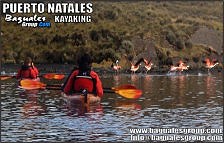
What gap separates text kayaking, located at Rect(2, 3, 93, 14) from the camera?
23.1 metres

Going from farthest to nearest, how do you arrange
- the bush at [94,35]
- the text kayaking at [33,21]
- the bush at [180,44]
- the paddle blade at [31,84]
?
the bush at [180,44] < the bush at [94,35] < the paddle blade at [31,84] < the text kayaking at [33,21]

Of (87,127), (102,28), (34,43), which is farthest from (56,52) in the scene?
(87,127)

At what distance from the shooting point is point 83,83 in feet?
80.8

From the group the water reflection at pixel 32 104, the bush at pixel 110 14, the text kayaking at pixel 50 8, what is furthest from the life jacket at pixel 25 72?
the bush at pixel 110 14

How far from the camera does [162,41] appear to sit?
55.6 metres

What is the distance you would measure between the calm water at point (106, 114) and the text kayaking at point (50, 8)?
11.8ft

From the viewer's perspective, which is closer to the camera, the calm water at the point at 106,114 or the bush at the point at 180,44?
the calm water at the point at 106,114

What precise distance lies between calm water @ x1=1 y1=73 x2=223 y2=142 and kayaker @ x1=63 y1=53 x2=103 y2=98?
0.62 m

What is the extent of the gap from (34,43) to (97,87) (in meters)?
19.6

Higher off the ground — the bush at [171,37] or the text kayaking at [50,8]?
the text kayaking at [50,8]

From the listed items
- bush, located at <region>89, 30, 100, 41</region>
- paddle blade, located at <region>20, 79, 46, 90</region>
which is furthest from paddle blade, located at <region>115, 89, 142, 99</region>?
bush, located at <region>89, 30, 100, 41</region>

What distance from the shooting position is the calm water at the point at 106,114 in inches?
768

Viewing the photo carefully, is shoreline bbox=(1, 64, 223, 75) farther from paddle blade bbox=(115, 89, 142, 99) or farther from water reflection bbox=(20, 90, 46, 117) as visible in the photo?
paddle blade bbox=(115, 89, 142, 99)

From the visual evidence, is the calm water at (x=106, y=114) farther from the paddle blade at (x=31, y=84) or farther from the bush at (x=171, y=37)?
the bush at (x=171, y=37)
